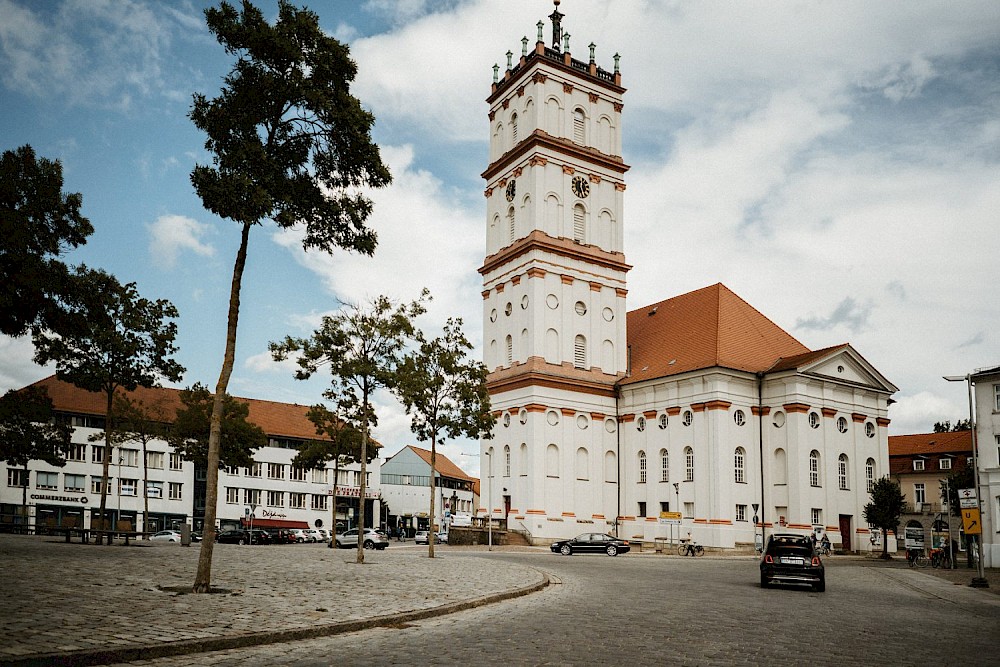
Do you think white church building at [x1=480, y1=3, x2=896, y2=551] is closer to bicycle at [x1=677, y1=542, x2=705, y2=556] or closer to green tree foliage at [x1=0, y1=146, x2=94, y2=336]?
bicycle at [x1=677, y1=542, x2=705, y2=556]

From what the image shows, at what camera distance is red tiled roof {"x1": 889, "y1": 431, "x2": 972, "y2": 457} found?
85.9 metres

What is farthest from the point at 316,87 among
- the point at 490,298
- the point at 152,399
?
the point at 152,399

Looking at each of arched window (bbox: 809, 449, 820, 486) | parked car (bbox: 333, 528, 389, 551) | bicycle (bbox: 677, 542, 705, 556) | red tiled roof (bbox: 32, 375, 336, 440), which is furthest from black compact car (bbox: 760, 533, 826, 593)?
red tiled roof (bbox: 32, 375, 336, 440)

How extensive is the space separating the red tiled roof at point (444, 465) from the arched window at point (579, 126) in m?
56.1

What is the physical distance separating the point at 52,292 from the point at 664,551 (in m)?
42.6

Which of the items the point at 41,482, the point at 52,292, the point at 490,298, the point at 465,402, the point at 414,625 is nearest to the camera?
the point at 414,625

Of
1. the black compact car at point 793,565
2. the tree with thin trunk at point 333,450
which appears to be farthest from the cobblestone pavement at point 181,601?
the tree with thin trunk at point 333,450

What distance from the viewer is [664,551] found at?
2286 inches

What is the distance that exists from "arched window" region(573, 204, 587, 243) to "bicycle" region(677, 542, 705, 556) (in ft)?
79.7

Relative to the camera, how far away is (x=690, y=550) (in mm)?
53344

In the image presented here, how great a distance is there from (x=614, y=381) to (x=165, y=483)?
142ft

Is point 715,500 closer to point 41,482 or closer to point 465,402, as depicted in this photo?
point 465,402

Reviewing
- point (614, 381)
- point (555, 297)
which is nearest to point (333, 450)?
point (555, 297)

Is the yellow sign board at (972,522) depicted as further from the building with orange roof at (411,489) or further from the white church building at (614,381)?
the building with orange roof at (411,489)
